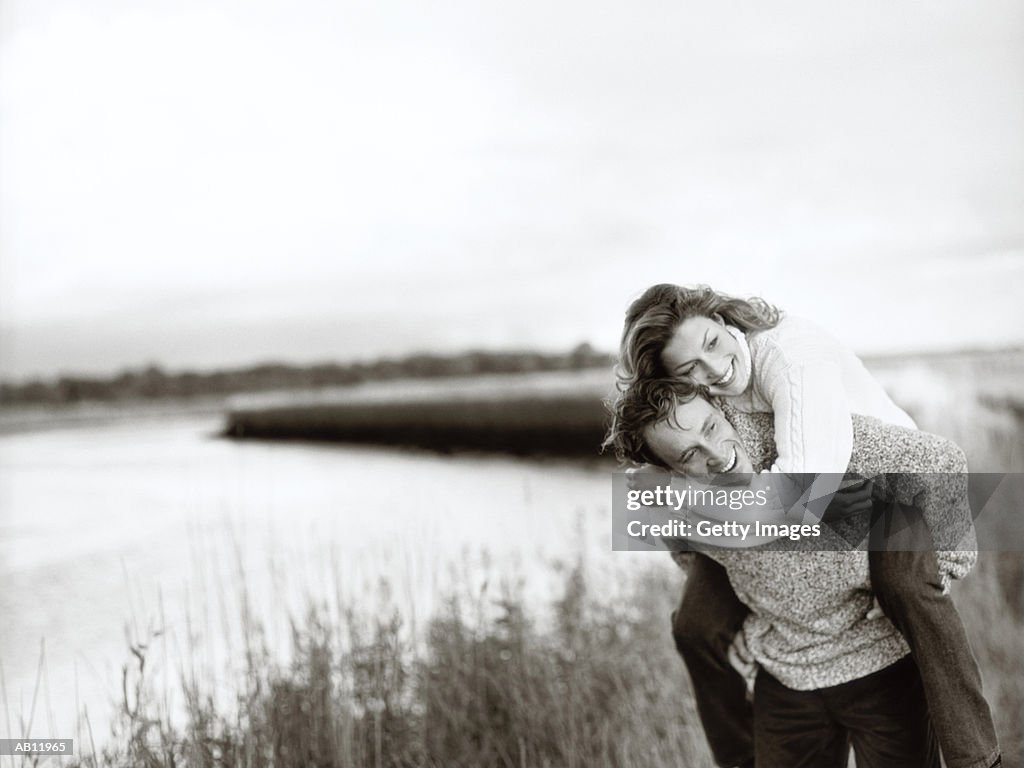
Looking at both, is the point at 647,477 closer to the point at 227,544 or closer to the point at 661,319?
the point at 661,319

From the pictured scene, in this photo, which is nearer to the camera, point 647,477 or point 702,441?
point 702,441

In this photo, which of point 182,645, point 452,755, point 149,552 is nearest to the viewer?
point 452,755

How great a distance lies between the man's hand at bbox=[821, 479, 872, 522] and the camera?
5.10 feet

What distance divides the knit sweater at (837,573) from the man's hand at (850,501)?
0.03m

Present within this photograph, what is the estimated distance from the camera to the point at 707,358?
65.5 inches

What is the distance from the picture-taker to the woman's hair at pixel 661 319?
1707mm

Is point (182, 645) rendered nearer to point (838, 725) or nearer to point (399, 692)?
point (399, 692)

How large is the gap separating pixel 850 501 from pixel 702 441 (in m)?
0.29

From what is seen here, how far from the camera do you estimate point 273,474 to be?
48.3 feet

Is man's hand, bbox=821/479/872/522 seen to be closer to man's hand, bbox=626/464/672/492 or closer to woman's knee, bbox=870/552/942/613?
woman's knee, bbox=870/552/942/613

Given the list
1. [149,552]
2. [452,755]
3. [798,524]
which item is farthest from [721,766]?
[149,552]

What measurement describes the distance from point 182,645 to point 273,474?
10.0 meters

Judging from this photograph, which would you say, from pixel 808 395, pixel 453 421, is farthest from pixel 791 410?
pixel 453 421

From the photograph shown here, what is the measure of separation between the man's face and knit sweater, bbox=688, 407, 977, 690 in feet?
0.22
